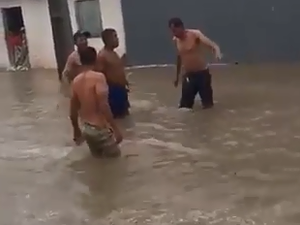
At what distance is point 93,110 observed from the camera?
809 centimetres

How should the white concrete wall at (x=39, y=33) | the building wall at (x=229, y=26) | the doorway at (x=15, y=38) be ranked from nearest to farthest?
the building wall at (x=229, y=26) < the white concrete wall at (x=39, y=33) < the doorway at (x=15, y=38)

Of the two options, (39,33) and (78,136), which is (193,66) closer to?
(78,136)

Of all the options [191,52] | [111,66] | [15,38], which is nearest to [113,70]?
[111,66]

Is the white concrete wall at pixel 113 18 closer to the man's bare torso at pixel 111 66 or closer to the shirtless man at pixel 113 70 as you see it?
the shirtless man at pixel 113 70

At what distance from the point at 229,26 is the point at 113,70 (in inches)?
343

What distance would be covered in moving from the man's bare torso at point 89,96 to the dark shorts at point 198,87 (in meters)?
3.37

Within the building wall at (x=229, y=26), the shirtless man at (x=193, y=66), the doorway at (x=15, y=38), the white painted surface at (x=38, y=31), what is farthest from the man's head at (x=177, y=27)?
the doorway at (x=15, y=38)

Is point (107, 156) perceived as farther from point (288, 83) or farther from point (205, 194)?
point (288, 83)

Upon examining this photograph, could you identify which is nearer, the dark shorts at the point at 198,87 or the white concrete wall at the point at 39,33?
the dark shorts at the point at 198,87

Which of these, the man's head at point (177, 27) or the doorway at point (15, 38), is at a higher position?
the man's head at point (177, 27)

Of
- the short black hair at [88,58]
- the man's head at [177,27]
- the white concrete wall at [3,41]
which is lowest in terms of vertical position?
the white concrete wall at [3,41]

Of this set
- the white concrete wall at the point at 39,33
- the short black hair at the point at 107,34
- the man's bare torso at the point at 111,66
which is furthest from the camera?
the white concrete wall at the point at 39,33

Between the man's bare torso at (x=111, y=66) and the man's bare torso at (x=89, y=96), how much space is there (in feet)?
7.64

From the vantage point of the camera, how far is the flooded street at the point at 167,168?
6395 millimetres
